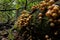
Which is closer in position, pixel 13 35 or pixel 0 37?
pixel 13 35

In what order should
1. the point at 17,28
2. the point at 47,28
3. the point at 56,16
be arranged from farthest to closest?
the point at 17,28, the point at 47,28, the point at 56,16

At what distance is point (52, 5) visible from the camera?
229 centimetres

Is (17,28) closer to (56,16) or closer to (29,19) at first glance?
(29,19)

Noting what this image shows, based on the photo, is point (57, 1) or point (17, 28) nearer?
point (57, 1)

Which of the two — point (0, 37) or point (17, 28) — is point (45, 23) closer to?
point (17, 28)

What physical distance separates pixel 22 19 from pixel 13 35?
0.43 metres

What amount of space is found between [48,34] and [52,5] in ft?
1.38

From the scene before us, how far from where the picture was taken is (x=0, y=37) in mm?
3594

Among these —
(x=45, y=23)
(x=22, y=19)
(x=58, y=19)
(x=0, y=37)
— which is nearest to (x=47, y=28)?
(x=45, y=23)

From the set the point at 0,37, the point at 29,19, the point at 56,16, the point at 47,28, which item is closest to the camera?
the point at 56,16

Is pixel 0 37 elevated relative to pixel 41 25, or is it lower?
lower

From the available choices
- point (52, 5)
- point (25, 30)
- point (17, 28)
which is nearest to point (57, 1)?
point (52, 5)

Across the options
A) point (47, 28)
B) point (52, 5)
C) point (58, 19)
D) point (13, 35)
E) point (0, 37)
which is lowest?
point (0, 37)

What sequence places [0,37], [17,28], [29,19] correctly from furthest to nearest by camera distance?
[0,37] < [17,28] < [29,19]
